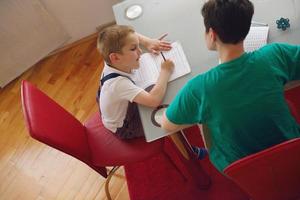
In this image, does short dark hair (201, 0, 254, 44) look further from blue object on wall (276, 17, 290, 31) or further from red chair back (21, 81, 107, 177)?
red chair back (21, 81, 107, 177)

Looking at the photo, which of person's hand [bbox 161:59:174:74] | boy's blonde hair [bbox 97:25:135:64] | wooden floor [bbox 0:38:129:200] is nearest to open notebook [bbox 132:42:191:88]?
person's hand [bbox 161:59:174:74]

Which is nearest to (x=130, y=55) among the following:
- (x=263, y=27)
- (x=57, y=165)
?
(x=263, y=27)

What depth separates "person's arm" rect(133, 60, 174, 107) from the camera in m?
1.45

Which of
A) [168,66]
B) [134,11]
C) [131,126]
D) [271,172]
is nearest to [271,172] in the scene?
[271,172]

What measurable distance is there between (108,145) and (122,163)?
0.37 feet

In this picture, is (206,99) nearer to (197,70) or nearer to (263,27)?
(197,70)

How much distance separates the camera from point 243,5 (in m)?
1.13

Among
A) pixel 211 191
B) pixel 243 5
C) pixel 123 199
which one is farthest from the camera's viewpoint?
pixel 123 199

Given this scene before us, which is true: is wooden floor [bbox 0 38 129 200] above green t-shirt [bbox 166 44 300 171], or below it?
below

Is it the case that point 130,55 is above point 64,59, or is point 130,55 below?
above

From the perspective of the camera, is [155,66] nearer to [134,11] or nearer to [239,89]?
[134,11]

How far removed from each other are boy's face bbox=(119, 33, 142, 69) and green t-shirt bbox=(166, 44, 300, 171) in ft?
1.14

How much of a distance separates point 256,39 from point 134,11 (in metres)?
0.60

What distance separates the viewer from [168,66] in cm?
154
